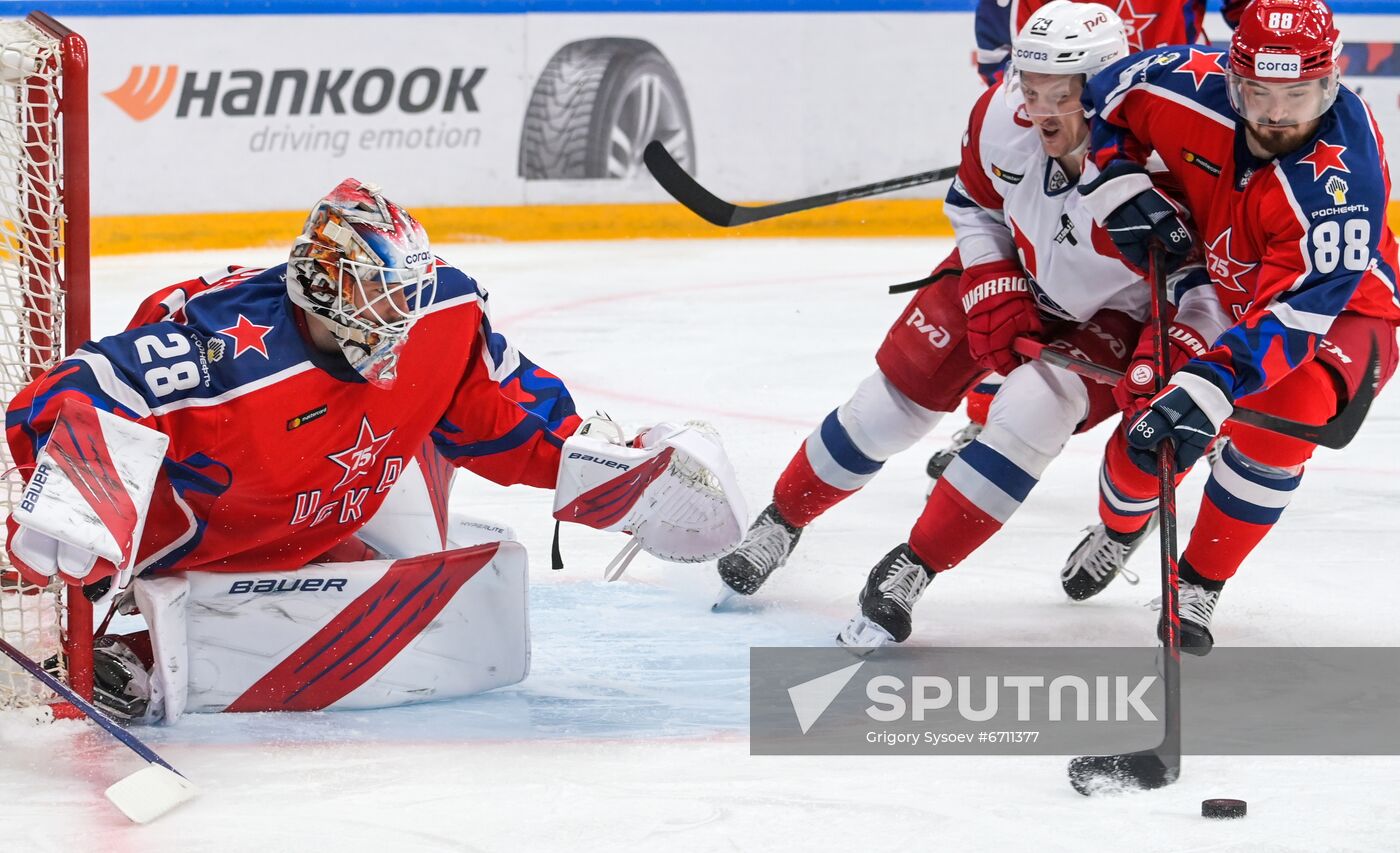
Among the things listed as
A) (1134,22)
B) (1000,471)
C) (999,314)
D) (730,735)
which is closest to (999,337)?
(999,314)

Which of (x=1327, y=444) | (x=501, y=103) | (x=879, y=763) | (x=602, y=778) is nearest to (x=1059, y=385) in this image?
(x=1327, y=444)

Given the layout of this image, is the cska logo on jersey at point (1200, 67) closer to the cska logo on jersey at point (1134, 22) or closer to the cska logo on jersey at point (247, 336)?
the cska logo on jersey at point (1134, 22)

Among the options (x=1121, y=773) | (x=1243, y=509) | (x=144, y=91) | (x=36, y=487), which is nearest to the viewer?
(x=36, y=487)

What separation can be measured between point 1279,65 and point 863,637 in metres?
1.08

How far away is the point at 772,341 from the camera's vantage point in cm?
560

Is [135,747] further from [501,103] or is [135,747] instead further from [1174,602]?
[501,103]

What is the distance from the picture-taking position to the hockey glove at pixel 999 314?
2.94 meters

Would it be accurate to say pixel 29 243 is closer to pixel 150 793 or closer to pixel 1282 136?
pixel 150 793

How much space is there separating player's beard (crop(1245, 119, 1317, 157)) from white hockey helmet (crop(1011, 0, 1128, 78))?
34 centimetres

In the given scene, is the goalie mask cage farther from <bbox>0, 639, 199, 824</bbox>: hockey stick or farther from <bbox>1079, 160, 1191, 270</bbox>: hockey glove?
<bbox>1079, 160, 1191, 270</bbox>: hockey glove

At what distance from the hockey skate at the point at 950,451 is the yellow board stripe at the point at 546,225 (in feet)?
10.7

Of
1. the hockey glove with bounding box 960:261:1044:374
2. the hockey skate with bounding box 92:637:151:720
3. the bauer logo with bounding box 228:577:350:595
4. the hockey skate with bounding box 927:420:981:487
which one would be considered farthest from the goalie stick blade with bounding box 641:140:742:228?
the hockey skate with bounding box 92:637:151:720

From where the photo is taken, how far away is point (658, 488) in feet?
8.62

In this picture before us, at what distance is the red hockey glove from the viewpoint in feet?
9.08
